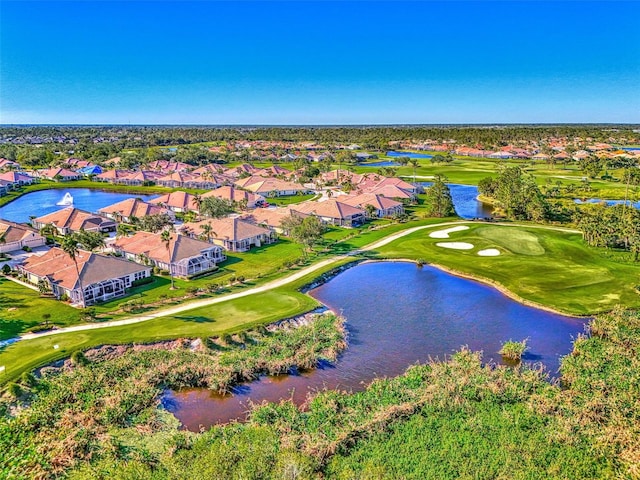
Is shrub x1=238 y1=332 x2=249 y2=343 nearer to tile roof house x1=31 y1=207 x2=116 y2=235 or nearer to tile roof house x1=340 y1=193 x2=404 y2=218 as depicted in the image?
tile roof house x1=31 y1=207 x2=116 y2=235

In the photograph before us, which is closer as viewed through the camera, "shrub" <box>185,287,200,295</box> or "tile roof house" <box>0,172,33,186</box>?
"shrub" <box>185,287,200,295</box>

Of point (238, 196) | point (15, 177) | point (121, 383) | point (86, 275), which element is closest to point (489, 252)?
point (121, 383)

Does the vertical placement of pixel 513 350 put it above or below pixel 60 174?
below

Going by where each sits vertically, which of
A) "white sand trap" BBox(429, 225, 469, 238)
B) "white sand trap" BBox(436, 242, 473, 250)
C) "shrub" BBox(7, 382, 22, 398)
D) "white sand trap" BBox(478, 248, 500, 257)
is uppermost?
"white sand trap" BBox(429, 225, 469, 238)

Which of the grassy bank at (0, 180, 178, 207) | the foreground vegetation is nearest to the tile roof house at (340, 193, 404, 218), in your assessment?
the grassy bank at (0, 180, 178, 207)

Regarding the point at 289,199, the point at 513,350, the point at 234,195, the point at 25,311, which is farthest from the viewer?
the point at 289,199

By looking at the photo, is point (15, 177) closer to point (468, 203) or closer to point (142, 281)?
point (142, 281)

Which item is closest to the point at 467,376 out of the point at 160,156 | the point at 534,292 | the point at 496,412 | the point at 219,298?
the point at 496,412
